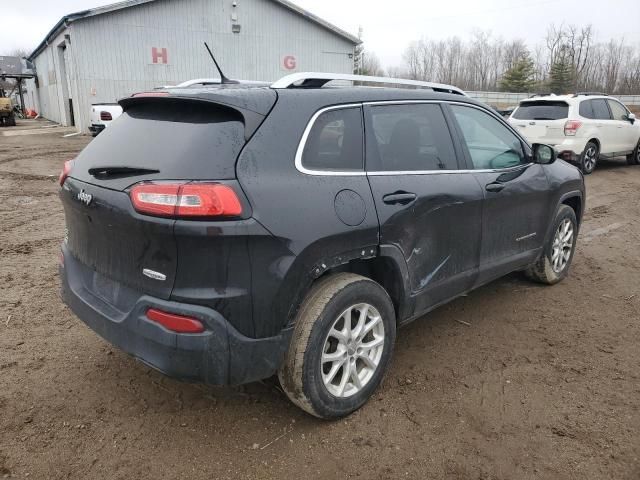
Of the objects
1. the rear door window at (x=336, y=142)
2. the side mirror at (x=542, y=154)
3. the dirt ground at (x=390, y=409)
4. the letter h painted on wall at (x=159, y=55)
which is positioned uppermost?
the letter h painted on wall at (x=159, y=55)

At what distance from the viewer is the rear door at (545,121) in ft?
36.1

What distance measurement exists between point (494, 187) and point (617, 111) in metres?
10.7

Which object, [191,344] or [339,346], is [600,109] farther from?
[191,344]

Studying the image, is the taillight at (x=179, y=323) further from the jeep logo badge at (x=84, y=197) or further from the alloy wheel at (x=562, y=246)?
the alloy wheel at (x=562, y=246)

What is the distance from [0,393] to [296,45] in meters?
24.7

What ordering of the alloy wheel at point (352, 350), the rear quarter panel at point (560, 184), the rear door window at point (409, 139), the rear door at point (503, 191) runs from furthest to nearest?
the rear quarter panel at point (560, 184)
the rear door at point (503, 191)
the rear door window at point (409, 139)
the alloy wheel at point (352, 350)

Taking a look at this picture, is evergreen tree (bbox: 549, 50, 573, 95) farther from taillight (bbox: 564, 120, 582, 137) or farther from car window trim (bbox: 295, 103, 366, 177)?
car window trim (bbox: 295, 103, 366, 177)

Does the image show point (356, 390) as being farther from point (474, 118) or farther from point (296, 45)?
point (296, 45)

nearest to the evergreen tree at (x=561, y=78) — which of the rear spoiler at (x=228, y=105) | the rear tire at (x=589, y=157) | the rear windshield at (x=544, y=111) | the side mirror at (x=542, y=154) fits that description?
the rear tire at (x=589, y=157)

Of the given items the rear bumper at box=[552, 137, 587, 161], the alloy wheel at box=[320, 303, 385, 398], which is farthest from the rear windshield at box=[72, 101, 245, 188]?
the rear bumper at box=[552, 137, 587, 161]

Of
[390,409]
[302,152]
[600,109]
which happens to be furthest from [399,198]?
[600,109]

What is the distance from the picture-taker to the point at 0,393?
3.03m

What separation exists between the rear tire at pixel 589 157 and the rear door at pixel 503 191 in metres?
7.98

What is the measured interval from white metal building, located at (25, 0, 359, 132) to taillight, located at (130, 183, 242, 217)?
22.7 metres
